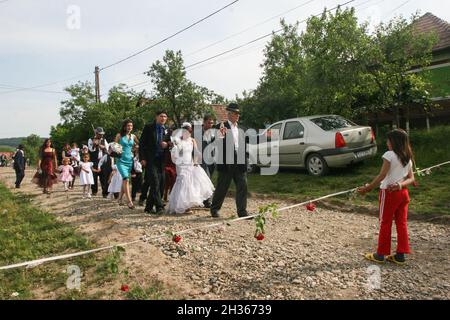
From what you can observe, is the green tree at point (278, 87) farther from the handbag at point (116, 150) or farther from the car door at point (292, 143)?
the handbag at point (116, 150)

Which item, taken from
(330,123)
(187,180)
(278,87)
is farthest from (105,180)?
(278,87)

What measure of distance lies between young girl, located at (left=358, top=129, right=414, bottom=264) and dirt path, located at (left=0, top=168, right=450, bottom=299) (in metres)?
0.21

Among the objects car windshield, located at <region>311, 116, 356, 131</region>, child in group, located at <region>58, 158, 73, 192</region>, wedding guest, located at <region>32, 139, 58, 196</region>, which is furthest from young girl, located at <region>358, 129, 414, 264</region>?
child in group, located at <region>58, 158, 73, 192</region>

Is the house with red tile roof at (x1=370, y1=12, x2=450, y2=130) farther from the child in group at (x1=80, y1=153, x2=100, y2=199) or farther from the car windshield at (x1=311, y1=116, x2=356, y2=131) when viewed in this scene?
the child in group at (x1=80, y1=153, x2=100, y2=199)

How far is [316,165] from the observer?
10.4m

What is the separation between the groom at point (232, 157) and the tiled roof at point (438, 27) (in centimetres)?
1320

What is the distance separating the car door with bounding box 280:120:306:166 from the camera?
10.9m

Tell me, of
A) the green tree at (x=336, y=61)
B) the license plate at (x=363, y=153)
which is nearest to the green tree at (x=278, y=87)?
the green tree at (x=336, y=61)

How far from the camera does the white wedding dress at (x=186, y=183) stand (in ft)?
23.5

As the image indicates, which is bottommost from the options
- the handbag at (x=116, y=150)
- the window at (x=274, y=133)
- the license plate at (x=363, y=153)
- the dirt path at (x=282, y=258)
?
the dirt path at (x=282, y=258)

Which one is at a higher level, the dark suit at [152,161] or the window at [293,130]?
the window at [293,130]
